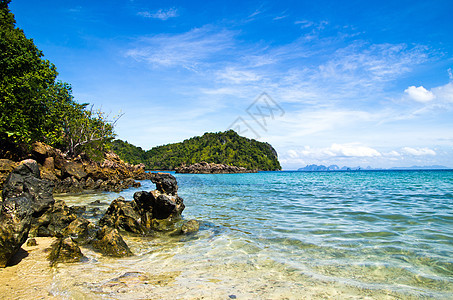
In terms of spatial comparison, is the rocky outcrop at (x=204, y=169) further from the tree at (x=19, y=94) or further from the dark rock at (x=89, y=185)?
the tree at (x=19, y=94)

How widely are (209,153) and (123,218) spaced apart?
154 metres

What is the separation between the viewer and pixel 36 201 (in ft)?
30.0

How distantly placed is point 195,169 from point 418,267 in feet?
422

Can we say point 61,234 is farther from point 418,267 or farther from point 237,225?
point 418,267

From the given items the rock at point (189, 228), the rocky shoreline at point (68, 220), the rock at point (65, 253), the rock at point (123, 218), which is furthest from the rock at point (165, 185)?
the rock at point (65, 253)

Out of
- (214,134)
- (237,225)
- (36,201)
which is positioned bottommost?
(237,225)

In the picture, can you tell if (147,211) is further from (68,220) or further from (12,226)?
(12,226)

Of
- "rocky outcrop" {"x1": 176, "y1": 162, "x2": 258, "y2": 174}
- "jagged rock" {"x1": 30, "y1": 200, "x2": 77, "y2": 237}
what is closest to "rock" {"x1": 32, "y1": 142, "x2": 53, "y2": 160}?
"jagged rock" {"x1": 30, "y1": 200, "x2": 77, "y2": 237}

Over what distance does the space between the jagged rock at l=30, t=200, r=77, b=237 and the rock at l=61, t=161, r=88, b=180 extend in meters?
19.0

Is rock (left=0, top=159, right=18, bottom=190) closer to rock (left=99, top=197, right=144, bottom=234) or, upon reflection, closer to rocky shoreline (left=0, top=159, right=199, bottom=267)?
rocky shoreline (left=0, top=159, right=199, bottom=267)

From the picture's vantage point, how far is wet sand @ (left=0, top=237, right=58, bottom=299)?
4113 mm

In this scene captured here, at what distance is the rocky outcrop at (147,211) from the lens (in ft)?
31.9

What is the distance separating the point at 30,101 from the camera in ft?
73.0

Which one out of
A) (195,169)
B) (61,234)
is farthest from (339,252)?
(195,169)
